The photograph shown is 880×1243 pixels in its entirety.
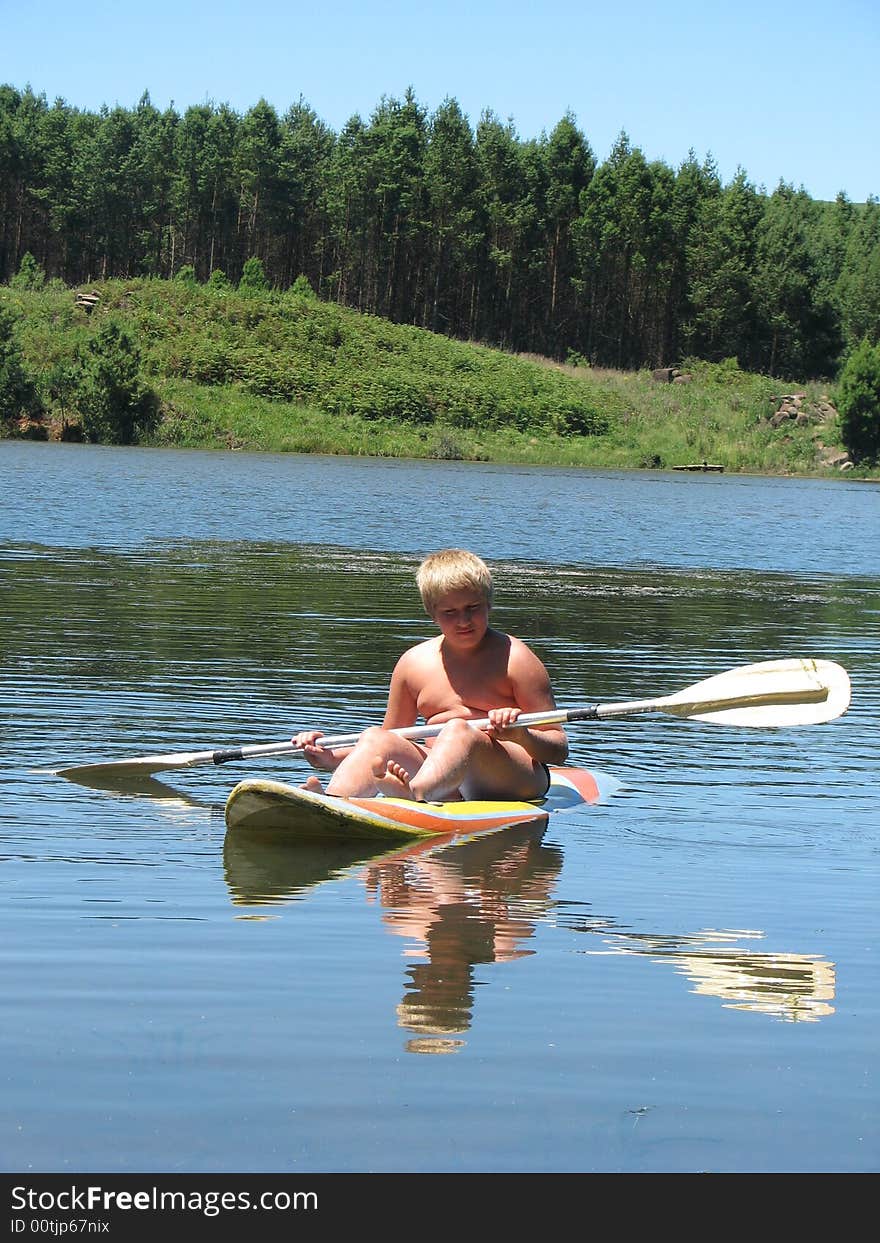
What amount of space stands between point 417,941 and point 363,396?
209 feet

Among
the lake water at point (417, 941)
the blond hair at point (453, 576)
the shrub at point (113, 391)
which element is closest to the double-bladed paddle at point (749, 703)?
the lake water at point (417, 941)

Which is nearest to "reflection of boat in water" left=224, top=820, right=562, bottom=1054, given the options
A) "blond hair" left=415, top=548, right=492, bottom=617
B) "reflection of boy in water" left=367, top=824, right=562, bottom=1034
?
"reflection of boy in water" left=367, top=824, right=562, bottom=1034

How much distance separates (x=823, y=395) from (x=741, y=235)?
16.7 meters

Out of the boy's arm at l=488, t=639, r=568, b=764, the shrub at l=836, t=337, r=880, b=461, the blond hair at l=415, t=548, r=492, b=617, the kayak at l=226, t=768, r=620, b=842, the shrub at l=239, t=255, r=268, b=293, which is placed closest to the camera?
the kayak at l=226, t=768, r=620, b=842

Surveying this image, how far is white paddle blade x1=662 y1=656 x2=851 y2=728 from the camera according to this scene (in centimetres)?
820

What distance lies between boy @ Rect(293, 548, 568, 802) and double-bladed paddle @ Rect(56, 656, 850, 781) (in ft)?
1.61

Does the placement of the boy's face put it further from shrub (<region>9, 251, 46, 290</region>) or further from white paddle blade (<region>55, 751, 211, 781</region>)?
shrub (<region>9, 251, 46, 290</region>)

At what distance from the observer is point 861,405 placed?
69.2 m

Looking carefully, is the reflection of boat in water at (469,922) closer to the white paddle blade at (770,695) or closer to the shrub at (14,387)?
the white paddle blade at (770,695)

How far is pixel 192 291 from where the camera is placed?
245ft

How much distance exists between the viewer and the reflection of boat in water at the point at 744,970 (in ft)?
16.0

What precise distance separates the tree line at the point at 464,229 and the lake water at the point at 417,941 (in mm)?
81696

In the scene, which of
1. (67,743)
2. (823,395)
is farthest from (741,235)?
(67,743)

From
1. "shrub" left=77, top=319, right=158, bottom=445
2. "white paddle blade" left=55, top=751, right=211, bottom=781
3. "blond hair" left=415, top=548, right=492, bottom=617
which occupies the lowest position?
"white paddle blade" left=55, top=751, right=211, bottom=781
